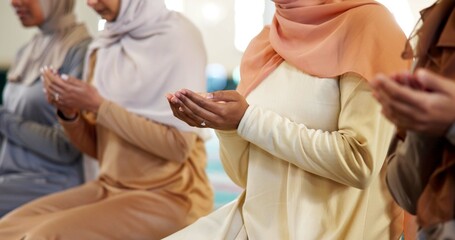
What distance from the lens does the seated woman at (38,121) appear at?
2572mm

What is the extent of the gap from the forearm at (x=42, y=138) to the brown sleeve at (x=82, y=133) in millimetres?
226

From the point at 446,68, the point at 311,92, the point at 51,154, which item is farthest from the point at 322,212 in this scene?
the point at 51,154

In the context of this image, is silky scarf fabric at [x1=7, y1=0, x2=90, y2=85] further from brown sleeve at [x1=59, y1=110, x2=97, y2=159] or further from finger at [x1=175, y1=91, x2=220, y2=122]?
finger at [x1=175, y1=91, x2=220, y2=122]

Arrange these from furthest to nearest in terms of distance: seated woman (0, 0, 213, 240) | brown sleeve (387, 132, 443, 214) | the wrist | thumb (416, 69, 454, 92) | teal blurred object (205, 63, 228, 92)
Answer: teal blurred object (205, 63, 228, 92) → the wrist → seated woman (0, 0, 213, 240) → brown sleeve (387, 132, 443, 214) → thumb (416, 69, 454, 92)

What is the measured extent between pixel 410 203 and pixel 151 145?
1060 millimetres

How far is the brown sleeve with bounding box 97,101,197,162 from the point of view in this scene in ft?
6.94

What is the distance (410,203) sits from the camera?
119 cm

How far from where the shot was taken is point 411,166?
1.13 metres

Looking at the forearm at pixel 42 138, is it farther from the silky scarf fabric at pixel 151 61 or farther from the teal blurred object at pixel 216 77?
the teal blurred object at pixel 216 77

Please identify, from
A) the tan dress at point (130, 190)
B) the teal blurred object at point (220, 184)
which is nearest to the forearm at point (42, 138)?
the tan dress at point (130, 190)

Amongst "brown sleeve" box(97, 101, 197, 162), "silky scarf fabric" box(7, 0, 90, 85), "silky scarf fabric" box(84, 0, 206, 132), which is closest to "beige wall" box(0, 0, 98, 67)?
"silky scarf fabric" box(7, 0, 90, 85)

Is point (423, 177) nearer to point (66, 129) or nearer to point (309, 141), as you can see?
point (309, 141)

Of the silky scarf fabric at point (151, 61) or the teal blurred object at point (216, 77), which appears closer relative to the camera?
the silky scarf fabric at point (151, 61)

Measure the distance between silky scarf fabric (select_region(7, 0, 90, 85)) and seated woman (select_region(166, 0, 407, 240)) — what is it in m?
1.23
